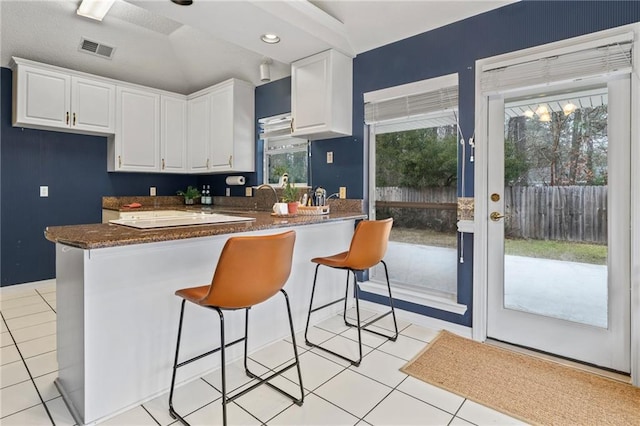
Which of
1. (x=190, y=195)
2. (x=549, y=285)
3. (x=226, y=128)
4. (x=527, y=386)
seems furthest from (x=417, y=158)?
(x=190, y=195)

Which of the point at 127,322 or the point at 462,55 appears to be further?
the point at 462,55

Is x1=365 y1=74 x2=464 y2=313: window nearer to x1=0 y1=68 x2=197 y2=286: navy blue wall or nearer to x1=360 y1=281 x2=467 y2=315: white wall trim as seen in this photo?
x1=360 y1=281 x2=467 y2=315: white wall trim

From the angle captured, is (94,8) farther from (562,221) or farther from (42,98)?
(562,221)

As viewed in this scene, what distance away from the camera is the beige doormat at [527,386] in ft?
5.77

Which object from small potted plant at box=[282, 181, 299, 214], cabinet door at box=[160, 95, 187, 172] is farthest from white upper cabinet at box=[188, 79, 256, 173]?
small potted plant at box=[282, 181, 299, 214]

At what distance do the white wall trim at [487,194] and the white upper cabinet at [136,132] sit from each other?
3.85 metres

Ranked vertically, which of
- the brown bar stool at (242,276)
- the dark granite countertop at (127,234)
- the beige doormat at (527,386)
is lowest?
the beige doormat at (527,386)

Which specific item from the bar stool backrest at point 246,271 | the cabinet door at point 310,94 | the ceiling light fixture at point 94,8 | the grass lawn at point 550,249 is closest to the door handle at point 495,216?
the grass lawn at point 550,249

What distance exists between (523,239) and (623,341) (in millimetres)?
829

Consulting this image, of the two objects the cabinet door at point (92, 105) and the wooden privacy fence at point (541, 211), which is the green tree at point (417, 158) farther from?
the cabinet door at point (92, 105)

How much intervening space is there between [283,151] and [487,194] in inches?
95.7

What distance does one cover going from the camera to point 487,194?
2.62 meters

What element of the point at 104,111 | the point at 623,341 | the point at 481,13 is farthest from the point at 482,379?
the point at 104,111

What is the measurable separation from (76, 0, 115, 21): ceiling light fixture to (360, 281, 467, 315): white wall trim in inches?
137
